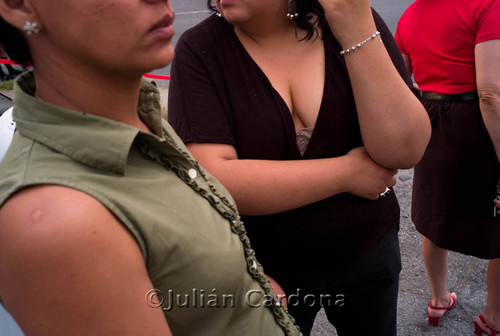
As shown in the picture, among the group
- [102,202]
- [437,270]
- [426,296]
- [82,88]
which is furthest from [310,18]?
[426,296]

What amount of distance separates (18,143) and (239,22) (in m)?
0.79

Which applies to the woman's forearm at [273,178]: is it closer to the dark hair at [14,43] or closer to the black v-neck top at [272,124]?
the black v-neck top at [272,124]

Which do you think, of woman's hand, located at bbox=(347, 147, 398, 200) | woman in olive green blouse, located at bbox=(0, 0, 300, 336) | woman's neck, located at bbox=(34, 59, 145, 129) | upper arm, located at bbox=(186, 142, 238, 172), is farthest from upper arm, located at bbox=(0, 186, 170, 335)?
woman's hand, located at bbox=(347, 147, 398, 200)

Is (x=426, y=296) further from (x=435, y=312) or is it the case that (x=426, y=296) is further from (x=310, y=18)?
(x=310, y=18)

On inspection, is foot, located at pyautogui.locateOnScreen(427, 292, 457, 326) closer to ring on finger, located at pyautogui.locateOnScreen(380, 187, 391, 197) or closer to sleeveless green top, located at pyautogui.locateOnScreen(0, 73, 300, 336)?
ring on finger, located at pyautogui.locateOnScreen(380, 187, 391, 197)

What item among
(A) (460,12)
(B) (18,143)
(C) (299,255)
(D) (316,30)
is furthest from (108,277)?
(A) (460,12)

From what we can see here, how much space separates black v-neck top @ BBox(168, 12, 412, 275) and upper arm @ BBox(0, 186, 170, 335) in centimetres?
69

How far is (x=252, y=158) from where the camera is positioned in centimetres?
149

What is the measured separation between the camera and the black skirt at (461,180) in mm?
2238

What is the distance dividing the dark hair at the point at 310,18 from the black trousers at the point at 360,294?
0.72m

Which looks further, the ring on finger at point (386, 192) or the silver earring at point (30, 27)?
the ring on finger at point (386, 192)

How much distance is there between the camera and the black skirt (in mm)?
2238

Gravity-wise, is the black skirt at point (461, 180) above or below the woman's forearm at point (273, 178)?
below

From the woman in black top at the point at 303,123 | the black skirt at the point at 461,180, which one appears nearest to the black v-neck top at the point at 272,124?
the woman in black top at the point at 303,123
